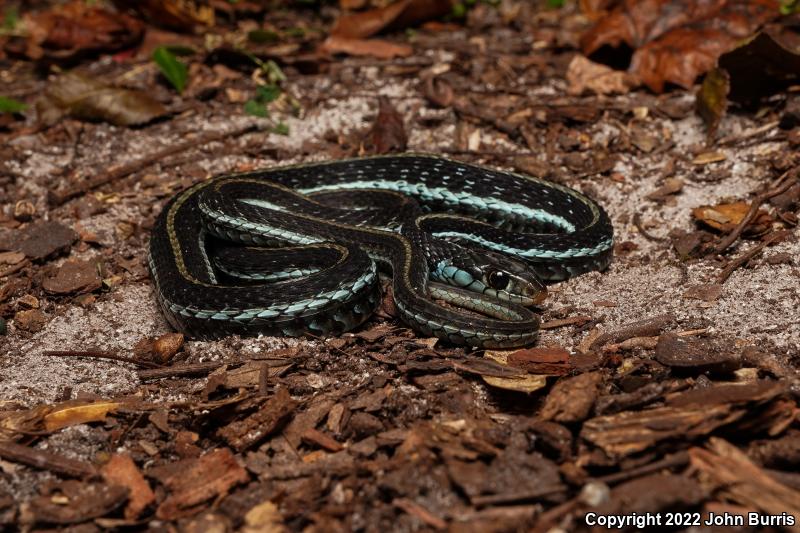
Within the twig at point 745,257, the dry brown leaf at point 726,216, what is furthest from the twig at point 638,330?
the dry brown leaf at point 726,216

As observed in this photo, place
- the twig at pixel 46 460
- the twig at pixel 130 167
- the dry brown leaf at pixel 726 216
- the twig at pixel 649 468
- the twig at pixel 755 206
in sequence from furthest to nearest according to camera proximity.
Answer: the twig at pixel 130 167 < the dry brown leaf at pixel 726 216 < the twig at pixel 755 206 < the twig at pixel 46 460 < the twig at pixel 649 468

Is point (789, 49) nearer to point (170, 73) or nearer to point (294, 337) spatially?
point (294, 337)

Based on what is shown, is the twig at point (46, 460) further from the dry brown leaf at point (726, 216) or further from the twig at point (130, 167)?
the dry brown leaf at point (726, 216)

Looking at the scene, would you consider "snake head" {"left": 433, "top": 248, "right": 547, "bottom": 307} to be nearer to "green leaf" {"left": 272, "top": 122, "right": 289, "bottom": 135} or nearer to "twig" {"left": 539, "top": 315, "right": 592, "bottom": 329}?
"twig" {"left": 539, "top": 315, "right": 592, "bottom": 329}

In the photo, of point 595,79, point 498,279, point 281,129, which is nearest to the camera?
point 498,279

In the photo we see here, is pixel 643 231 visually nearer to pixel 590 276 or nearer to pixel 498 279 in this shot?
pixel 590 276

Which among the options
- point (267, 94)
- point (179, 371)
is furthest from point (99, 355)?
point (267, 94)

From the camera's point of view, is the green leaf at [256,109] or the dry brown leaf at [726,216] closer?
the dry brown leaf at [726,216]
